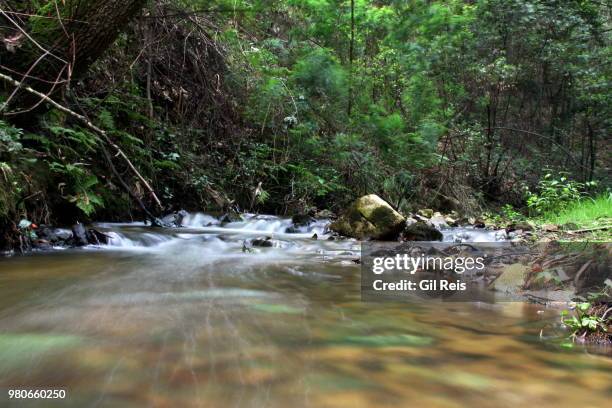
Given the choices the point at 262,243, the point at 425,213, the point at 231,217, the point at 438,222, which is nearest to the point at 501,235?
the point at 438,222

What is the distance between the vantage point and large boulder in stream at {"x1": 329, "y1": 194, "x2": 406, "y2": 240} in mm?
6500

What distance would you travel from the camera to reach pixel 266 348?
73.4 inches

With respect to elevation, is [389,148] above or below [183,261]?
above

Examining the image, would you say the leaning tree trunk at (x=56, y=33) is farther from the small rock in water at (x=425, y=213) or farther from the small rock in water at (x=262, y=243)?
the small rock in water at (x=425, y=213)

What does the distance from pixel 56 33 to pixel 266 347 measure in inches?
165

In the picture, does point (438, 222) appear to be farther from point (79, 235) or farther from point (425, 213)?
point (79, 235)

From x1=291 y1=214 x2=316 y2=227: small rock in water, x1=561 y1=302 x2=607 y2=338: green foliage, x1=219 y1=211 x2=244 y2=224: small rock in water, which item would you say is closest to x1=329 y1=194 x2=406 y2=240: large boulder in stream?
x1=291 y1=214 x2=316 y2=227: small rock in water

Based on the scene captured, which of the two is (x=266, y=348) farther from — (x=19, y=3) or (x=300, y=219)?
(x=300, y=219)

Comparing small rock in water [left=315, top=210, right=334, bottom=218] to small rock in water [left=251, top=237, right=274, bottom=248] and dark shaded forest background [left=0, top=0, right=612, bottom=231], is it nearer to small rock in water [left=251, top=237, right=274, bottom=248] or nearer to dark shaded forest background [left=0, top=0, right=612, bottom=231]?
dark shaded forest background [left=0, top=0, right=612, bottom=231]

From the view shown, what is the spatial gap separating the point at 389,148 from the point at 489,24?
4626 millimetres

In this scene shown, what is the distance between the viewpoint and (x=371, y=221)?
6.67 m

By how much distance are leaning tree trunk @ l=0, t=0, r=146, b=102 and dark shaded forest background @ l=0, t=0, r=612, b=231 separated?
2cm

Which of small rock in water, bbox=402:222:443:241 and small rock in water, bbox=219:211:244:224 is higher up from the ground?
small rock in water, bbox=219:211:244:224

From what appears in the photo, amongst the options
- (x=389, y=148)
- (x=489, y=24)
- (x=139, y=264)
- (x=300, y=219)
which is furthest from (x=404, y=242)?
(x=489, y=24)
